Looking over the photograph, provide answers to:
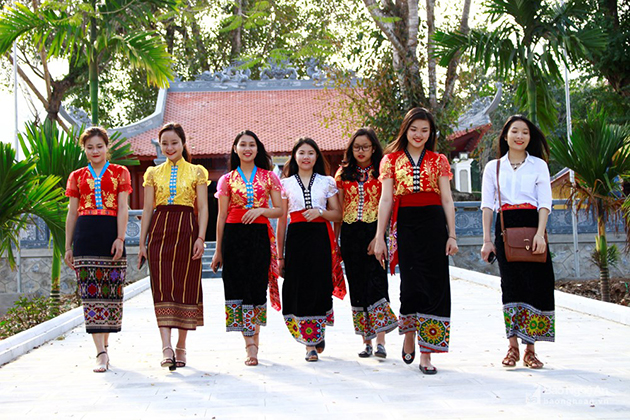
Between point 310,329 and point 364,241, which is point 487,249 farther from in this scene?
point 310,329

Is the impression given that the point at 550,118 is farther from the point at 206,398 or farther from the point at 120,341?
the point at 206,398

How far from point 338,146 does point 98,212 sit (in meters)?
14.5

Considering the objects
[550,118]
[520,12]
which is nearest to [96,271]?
[520,12]

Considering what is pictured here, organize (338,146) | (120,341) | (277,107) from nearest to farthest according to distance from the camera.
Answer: (120,341) < (338,146) < (277,107)

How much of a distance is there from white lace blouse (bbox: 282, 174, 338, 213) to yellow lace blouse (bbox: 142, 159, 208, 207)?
2.02ft

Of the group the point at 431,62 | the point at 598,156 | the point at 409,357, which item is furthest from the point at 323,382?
the point at 431,62

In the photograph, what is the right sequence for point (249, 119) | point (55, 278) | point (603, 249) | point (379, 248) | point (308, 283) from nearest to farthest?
point (379, 248) < point (308, 283) < point (55, 278) < point (603, 249) < point (249, 119)

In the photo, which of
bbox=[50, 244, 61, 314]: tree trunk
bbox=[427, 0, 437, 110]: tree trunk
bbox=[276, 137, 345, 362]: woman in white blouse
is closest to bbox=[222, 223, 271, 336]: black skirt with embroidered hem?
bbox=[276, 137, 345, 362]: woman in white blouse

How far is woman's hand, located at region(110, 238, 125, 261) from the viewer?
4.70 meters

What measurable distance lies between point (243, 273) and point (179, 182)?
2.46ft

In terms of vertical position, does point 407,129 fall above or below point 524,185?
above

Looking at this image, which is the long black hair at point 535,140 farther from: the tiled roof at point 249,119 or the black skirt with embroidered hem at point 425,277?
the tiled roof at point 249,119

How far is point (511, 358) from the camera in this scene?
14.7 feet

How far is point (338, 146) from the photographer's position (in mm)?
19000
